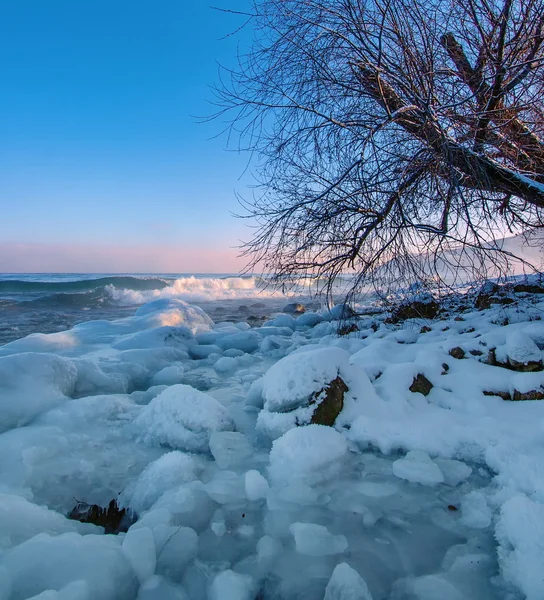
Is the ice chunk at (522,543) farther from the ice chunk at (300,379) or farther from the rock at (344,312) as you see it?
the rock at (344,312)

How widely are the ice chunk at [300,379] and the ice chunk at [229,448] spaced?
301 mm

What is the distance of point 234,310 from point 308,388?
9375 millimetres

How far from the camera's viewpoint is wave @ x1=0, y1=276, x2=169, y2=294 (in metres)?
19.9

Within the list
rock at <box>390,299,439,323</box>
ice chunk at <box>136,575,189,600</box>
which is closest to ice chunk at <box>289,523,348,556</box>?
ice chunk at <box>136,575,189,600</box>

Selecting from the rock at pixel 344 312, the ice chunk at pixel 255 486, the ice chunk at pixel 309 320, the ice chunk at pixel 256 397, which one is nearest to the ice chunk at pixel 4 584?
the ice chunk at pixel 255 486

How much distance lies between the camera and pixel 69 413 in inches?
93.0

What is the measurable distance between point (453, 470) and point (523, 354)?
1.27m

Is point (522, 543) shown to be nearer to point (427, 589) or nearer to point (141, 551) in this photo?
point (427, 589)

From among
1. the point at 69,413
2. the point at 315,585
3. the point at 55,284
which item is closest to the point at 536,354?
the point at 315,585

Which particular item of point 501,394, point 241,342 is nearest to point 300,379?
point 501,394

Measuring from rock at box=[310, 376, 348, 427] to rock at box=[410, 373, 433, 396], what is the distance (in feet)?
1.78

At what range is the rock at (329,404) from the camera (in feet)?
7.11

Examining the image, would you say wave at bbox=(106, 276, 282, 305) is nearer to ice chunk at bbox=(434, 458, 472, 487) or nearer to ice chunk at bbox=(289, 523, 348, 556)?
ice chunk at bbox=(434, 458, 472, 487)

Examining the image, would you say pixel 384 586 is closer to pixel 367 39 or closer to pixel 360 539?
pixel 360 539
